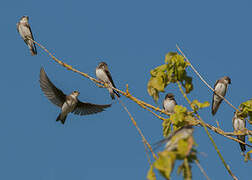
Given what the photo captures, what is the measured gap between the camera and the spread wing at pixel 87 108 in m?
7.73

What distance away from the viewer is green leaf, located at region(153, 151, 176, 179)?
2149mm

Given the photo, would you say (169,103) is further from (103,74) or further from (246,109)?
(246,109)

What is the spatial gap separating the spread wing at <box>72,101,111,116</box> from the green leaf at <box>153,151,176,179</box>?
5.50 metres

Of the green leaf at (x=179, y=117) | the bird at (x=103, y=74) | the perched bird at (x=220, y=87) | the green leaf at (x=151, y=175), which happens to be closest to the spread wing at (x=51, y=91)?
the bird at (x=103, y=74)

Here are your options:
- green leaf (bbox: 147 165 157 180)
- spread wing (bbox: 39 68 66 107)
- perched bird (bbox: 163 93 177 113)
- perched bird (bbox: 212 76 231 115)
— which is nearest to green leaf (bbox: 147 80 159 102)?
green leaf (bbox: 147 165 157 180)

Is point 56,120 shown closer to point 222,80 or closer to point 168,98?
point 168,98

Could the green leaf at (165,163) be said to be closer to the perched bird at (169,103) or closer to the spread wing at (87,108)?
the spread wing at (87,108)

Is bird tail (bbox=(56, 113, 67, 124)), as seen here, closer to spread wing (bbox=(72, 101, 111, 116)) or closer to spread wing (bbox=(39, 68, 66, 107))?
spread wing (bbox=(39, 68, 66, 107))

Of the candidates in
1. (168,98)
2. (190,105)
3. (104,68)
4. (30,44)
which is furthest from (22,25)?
(190,105)

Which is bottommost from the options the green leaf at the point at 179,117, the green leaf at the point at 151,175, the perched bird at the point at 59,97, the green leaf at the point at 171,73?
the green leaf at the point at 151,175

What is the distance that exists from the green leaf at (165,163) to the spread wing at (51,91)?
4590 mm

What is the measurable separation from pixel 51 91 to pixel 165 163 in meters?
4.98

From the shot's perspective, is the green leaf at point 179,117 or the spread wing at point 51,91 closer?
the green leaf at point 179,117

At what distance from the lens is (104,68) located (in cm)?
989
